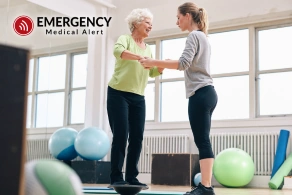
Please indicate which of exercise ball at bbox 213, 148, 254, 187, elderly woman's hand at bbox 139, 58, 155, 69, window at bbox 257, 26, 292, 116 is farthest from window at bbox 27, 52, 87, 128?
elderly woman's hand at bbox 139, 58, 155, 69

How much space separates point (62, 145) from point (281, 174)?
9.38 ft

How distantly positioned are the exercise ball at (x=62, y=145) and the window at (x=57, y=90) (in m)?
0.46

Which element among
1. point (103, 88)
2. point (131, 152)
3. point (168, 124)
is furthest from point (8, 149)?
point (103, 88)

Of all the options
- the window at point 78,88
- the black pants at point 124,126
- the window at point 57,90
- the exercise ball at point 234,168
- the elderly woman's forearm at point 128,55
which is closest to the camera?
the elderly woman's forearm at point 128,55

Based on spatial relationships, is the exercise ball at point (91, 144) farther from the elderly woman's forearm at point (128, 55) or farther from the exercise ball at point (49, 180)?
the exercise ball at point (49, 180)

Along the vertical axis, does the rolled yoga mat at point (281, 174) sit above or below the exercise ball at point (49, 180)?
below

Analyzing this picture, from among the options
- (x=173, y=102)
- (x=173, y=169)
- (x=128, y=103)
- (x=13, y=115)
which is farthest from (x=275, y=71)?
(x=13, y=115)

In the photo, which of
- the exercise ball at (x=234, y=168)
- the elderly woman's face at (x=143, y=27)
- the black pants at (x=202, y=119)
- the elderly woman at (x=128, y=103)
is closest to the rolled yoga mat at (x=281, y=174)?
the exercise ball at (x=234, y=168)

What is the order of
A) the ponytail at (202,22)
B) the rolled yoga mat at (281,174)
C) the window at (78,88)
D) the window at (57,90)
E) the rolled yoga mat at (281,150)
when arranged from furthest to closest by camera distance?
Result: 1. the window at (78,88)
2. the window at (57,90)
3. the rolled yoga mat at (281,150)
4. the rolled yoga mat at (281,174)
5. the ponytail at (202,22)

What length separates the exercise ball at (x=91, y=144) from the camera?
579cm

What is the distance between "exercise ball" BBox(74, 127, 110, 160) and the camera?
19.0 ft

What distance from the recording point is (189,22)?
2707 mm

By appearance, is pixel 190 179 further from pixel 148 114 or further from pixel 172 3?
pixel 172 3

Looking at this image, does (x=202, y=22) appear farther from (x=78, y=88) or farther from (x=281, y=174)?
(x=78, y=88)
